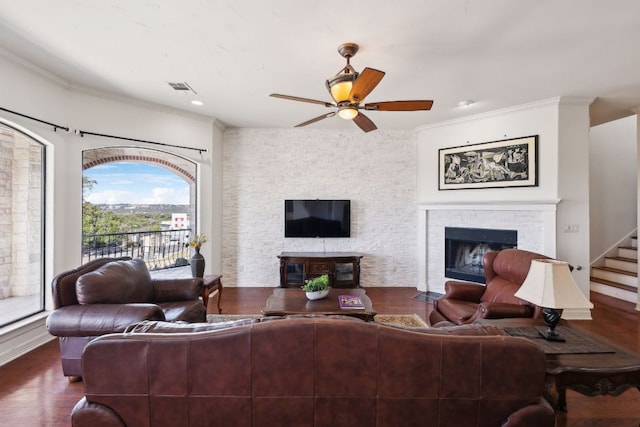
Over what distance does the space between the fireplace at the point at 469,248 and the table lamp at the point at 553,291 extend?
111 inches

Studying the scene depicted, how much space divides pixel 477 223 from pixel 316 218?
8.50ft

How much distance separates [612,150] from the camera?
17.5ft

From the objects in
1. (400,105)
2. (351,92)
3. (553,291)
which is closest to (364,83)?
(351,92)

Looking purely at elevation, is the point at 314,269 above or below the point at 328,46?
below

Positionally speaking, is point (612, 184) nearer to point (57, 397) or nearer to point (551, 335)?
point (551, 335)

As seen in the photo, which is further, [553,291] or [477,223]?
[477,223]

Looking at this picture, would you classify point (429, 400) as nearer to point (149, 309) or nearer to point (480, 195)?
point (149, 309)

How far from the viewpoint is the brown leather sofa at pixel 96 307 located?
2.08 meters

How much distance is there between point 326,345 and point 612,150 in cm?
706

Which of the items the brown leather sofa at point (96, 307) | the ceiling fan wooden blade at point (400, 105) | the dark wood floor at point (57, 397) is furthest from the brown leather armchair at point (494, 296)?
the brown leather sofa at point (96, 307)

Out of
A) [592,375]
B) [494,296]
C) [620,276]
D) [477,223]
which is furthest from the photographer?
[620,276]

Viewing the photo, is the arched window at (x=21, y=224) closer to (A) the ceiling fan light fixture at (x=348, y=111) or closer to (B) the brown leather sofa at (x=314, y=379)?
(B) the brown leather sofa at (x=314, y=379)

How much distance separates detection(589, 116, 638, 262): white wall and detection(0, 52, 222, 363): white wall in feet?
23.4

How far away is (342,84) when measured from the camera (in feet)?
7.71
